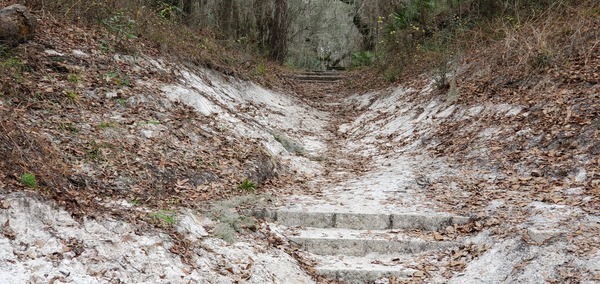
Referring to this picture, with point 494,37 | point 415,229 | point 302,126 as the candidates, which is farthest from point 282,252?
point 494,37

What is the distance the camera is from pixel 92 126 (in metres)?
6.61

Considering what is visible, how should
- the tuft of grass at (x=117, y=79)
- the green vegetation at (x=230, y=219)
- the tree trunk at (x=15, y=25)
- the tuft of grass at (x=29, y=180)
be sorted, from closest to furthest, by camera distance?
the tuft of grass at (x=29, y=180) → the green vegetation at (x=230, y=219) → the tree trunk at (x=15, y=25) → the tuft of grass at (x=117, y=79)

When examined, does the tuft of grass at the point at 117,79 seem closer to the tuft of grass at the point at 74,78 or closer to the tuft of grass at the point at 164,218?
the tuft of grass at the point at 74,78

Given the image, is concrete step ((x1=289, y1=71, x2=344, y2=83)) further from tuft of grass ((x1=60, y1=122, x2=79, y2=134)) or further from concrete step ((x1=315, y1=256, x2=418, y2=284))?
concrete step ((x1=315, y1=256, x2=418, y2=284))

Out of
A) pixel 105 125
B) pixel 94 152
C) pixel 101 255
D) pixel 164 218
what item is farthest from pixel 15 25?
pixel 101 255

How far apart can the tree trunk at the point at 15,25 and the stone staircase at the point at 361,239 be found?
428cm

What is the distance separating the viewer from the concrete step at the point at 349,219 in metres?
6.21

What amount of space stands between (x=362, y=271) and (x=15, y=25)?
575 cm

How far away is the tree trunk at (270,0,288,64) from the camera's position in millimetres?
20891

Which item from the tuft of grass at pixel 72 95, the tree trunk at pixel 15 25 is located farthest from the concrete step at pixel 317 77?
the tuft of grass at pixel 72 95

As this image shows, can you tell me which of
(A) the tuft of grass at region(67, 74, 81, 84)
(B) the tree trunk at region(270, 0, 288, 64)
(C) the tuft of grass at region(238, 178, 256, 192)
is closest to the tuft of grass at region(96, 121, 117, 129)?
(A) the tuft of grass at region(67, 74, 81, 84)

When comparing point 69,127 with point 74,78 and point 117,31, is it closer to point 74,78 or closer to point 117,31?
point 74,78

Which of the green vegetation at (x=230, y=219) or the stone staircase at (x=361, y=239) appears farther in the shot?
the green vegetation at (x=230, y=219)

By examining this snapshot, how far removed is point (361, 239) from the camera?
19.2 ft
